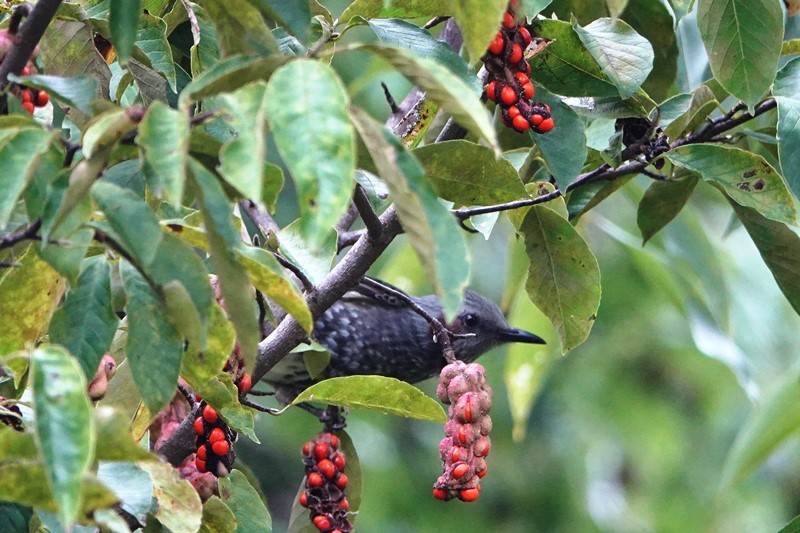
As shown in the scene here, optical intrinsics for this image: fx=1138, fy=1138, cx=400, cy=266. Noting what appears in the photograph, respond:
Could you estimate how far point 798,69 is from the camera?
1.82 metres

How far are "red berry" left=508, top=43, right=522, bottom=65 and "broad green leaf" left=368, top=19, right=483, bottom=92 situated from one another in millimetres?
63

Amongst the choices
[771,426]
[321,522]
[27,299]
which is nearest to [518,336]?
[771,426]

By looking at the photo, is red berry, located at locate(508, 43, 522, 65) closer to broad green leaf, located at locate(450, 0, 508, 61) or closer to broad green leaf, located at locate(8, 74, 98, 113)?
broad green leaf, located at locate(450, 0, 508, 61)

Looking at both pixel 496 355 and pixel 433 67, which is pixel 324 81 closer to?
pixel 433 67

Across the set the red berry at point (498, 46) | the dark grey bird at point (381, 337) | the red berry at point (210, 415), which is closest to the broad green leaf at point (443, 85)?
the red berry at point (498, 46)

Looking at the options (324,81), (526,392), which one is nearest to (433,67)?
(324,81)

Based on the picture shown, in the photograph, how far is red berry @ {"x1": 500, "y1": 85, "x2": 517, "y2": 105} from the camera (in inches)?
63.5

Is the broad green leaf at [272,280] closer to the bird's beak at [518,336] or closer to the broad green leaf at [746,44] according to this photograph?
the broad green leaf at [746,44]

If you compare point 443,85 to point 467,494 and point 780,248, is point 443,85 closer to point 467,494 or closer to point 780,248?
point 467,494

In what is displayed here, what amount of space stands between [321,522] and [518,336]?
5.29ft

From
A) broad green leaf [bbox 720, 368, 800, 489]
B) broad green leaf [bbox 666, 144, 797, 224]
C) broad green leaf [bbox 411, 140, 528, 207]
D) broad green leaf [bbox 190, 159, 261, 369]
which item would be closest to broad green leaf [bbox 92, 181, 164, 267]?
broad green leaf [bbox 190, 159, 261, 369]

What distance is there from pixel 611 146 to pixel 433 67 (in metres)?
0.89

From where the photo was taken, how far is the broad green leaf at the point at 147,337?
1250 millimetres

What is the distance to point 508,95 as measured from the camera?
63.6 inches
